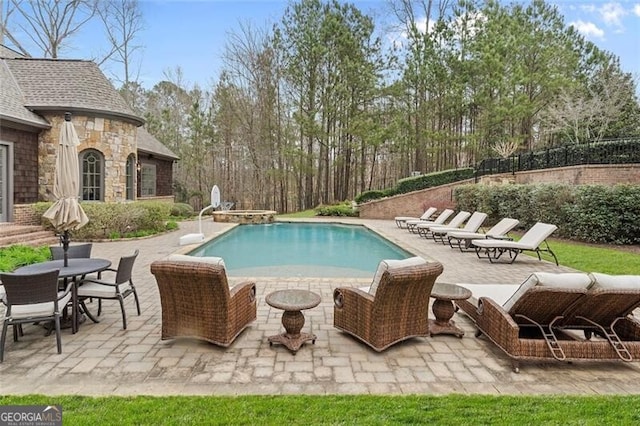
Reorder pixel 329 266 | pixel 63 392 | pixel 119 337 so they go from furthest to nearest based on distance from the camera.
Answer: pixel 329 266, pixel 119 337, pixel 63 392

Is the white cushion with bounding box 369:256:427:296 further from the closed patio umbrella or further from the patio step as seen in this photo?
the patio step

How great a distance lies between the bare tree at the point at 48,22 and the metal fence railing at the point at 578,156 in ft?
73.7

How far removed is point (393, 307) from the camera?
3303 mm

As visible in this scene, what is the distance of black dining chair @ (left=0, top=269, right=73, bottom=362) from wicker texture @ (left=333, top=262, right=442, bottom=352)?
2.64 meters

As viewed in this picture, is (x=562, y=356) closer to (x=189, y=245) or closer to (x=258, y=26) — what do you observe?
(x=189, y=245)

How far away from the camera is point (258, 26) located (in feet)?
69.3

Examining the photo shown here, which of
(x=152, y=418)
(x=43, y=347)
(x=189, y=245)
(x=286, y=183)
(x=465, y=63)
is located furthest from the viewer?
(x=286, y=183)

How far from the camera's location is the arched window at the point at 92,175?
36.8 ft

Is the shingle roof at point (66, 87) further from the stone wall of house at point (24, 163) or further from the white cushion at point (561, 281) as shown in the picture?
the white cushion at point (561, 281)

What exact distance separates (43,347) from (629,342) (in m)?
5.19

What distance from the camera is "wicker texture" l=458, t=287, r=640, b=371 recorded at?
2.98 meters

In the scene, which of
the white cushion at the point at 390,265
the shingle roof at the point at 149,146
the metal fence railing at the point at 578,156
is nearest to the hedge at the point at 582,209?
the metal fence railing at the point at 578,156

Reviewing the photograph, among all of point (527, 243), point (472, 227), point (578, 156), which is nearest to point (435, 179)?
point (578, 156)

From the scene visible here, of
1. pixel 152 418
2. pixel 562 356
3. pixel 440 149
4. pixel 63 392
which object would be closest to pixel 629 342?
pixel 562 356
